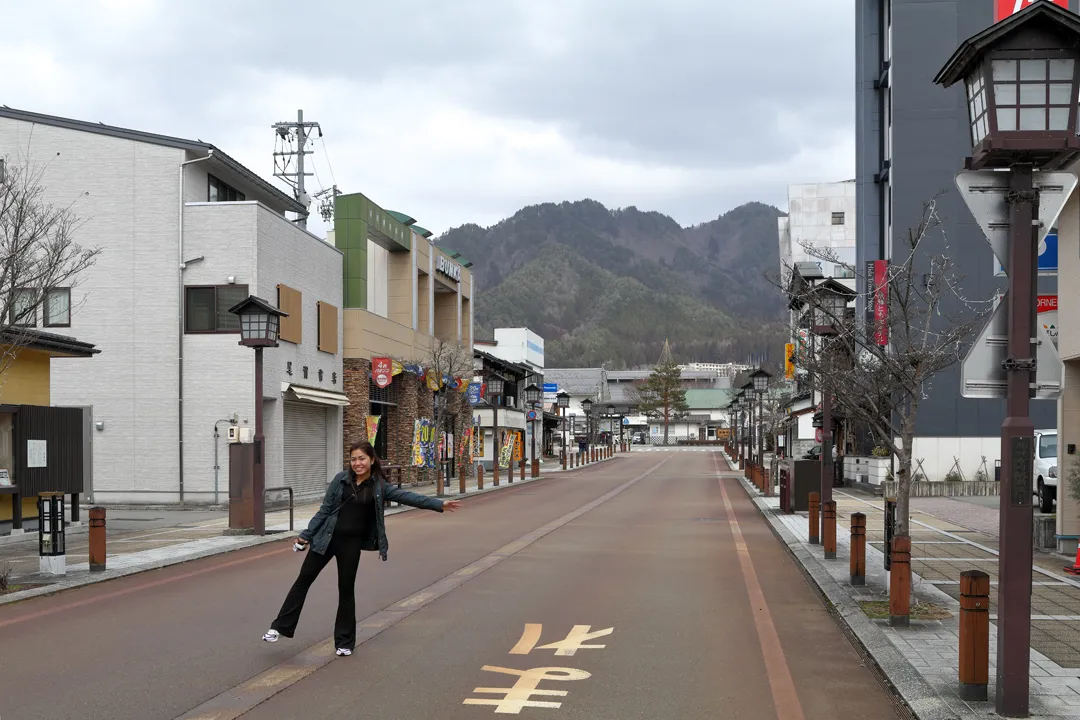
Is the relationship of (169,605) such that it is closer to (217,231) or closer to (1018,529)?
(1018,529)

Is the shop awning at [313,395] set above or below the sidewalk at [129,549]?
above

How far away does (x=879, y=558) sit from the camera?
15.3 metres

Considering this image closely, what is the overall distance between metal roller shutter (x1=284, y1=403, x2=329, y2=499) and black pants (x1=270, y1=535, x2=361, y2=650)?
2214 centimetres

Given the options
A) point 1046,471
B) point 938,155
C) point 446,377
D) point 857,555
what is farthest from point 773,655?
point 446,377

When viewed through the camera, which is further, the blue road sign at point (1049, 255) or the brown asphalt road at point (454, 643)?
the blue road sign at point (1049, 255)

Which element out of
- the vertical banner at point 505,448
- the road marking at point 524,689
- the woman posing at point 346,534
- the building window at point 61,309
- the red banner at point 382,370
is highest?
the building window at point 61,309

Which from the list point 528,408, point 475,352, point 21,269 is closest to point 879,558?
point 21,269

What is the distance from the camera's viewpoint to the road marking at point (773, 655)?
7.07 metres

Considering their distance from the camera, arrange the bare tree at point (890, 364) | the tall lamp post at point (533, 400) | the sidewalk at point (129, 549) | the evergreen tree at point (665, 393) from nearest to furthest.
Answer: the bare tree at point (890, 364), the sidewalk at point (129, 549), the tall lamp post at point (533, 400), the evergreen tree at point (665, 393)

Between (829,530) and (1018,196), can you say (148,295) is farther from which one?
(1018,196)

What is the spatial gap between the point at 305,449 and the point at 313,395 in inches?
77.6

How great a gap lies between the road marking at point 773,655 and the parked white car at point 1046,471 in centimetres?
1111

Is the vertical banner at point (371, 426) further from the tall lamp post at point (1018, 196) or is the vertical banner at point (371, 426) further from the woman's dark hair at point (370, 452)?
the tall lamp post at point (1018, 196)

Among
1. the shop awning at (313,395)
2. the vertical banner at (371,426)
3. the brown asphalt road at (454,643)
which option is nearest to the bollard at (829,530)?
the brown asphalt road at (454,643)
